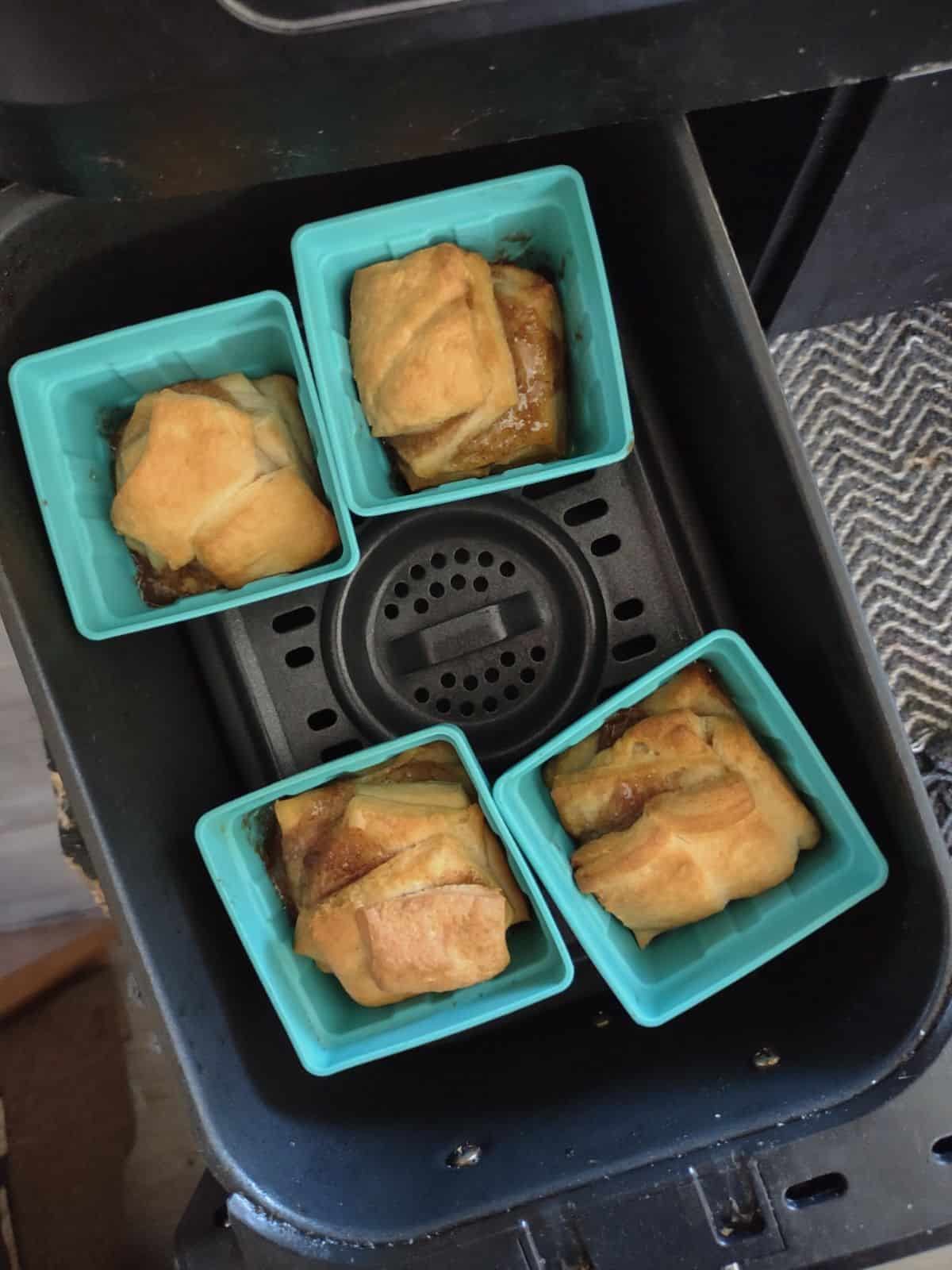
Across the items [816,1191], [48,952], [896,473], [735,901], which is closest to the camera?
[816,1191]

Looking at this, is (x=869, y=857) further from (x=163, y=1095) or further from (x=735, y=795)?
(x=163, y=1095)

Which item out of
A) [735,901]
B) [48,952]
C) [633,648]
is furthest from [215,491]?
[48,952]

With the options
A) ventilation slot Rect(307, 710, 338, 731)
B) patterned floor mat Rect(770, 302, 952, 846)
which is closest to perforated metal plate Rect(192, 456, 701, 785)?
ventilation slot Rect(307, 710, 338, 731)

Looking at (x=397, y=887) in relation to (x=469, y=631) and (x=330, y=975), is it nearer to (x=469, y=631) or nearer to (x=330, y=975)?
(x=330, y=975)

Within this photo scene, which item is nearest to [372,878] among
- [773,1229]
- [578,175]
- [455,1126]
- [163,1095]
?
[455,1126]

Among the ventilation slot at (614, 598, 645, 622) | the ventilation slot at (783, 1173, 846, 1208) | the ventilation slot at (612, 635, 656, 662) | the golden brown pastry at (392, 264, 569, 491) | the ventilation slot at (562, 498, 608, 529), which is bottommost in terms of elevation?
the ventilation slot at (783, 1173, 846, 1208)

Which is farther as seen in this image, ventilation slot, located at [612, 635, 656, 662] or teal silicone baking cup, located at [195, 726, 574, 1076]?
ventilation slot, located at [612, 635, 656, 662]

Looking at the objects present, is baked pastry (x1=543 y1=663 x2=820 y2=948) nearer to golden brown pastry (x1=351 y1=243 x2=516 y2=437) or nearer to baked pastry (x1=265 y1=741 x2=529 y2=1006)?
baked pastry (x1=265 y1=741 x2=529 y2=1006)
